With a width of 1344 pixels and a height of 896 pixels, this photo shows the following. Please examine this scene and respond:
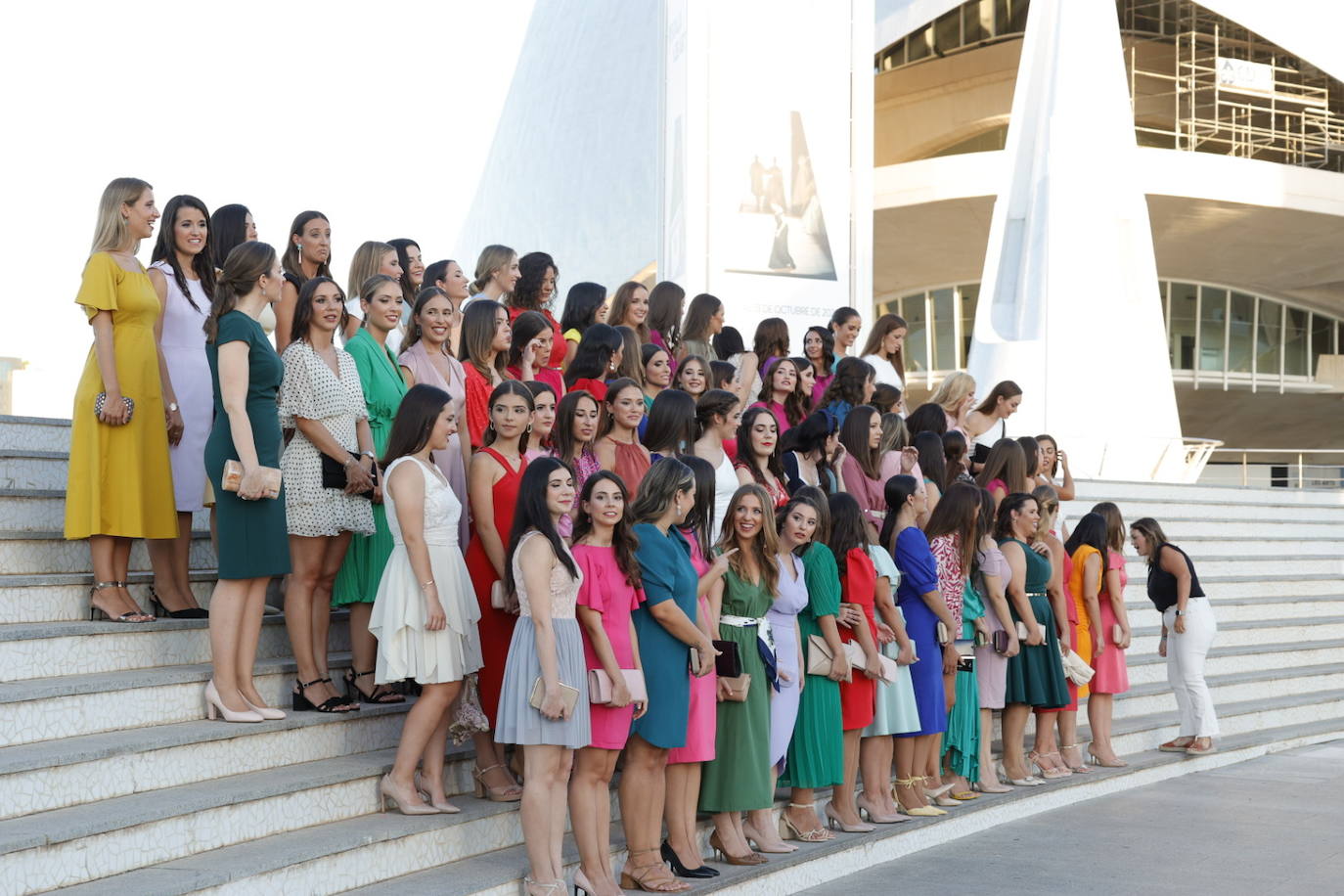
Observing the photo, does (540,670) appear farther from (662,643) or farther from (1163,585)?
(1163,585)

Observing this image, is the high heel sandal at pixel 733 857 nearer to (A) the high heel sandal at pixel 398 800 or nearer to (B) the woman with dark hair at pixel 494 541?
(B) the woman with dark hair at pixel 494 541

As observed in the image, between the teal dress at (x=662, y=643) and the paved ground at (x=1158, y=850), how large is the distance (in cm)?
122

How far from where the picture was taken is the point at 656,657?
199 inches

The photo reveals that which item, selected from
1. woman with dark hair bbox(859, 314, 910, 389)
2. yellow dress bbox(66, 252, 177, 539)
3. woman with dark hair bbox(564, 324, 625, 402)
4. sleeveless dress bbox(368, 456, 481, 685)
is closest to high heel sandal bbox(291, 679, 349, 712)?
sleeveless dress bbox(368, 456, 481, 685)

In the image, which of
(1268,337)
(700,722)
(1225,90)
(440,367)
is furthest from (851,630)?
(1268,337)

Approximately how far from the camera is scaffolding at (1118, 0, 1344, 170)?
28.4m

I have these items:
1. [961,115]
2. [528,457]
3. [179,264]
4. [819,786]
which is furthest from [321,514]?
[961,115]

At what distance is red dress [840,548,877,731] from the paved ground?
0.66 m

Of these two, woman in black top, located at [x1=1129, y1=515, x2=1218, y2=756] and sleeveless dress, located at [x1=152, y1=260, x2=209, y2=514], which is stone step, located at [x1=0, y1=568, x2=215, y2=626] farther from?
woman in black top, located at [x1=1129, y1=515, x2=1218, y2=756]

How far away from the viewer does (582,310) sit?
23.9 ft

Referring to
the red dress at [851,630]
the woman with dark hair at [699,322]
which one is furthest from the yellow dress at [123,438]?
the woman with dark hair at [699,322]

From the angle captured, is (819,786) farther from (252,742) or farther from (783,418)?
(252,742)

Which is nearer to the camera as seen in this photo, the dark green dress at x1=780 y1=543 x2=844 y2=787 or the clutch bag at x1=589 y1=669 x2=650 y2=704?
the clutch bag at x1=589 y1=669 x2=650 y2=704

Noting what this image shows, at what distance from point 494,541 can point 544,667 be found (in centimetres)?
73
